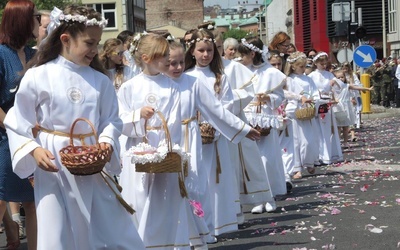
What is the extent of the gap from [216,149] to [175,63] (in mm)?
1324

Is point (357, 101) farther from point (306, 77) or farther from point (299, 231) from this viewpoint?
point (299, 231)

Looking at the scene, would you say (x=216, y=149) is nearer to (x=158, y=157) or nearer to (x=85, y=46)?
(x=158, y=157)

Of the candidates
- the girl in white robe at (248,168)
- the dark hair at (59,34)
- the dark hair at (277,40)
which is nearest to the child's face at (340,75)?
the dark hair at (277,40)

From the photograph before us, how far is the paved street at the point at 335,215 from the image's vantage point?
28.8 feet

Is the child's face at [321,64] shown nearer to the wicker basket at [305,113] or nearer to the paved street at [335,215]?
the paved street at [335,215]

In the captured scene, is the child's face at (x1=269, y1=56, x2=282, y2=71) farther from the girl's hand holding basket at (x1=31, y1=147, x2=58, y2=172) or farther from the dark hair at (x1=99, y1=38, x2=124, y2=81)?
the girl's hand holding basket at (x1=31, y1=147, x2=58, y2=172)

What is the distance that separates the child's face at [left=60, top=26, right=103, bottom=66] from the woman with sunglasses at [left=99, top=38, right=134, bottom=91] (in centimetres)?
473

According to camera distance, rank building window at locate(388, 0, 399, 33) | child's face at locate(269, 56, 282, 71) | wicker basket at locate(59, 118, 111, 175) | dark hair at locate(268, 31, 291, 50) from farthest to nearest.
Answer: building window at locate(388, 0, 399, 33) < dark hair at locate(268, 31, 291, 50) < child's face at locate(269, 56, 282, 71) < wicker basket at locate(59, 118, 111, 175)

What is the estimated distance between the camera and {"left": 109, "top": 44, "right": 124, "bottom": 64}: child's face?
36.2 ft

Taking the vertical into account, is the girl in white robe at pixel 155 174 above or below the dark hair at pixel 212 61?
below

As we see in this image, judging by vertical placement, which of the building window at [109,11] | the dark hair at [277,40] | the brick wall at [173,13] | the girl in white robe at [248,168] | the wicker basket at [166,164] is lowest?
the girl in white robe at [248,168]

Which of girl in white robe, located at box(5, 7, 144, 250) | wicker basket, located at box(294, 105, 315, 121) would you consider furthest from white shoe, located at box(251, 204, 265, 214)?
girl in white robe, located at box(5, 7, 144, 250)

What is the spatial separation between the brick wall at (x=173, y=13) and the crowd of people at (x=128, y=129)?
106 metres

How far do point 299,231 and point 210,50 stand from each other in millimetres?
1875
